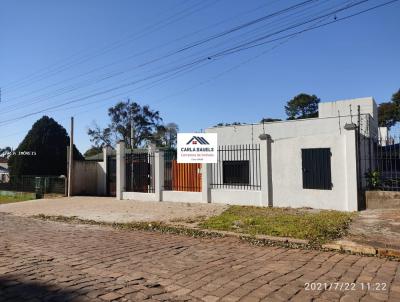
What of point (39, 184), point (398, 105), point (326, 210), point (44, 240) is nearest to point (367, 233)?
point (326, 210)

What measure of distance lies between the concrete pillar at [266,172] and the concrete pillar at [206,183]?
271 cm

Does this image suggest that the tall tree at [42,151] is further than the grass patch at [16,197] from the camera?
Yes

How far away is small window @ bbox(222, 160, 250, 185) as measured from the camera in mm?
17188

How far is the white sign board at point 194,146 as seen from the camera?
18.1 metres

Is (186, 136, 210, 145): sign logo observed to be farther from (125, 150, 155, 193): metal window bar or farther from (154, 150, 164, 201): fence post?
(125, 150, 155, 193): metal window bar

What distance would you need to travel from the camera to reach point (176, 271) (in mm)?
5961

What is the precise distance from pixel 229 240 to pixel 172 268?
9.39 feet

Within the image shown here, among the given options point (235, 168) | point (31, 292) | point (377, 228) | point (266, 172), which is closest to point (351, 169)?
point (266, 172)

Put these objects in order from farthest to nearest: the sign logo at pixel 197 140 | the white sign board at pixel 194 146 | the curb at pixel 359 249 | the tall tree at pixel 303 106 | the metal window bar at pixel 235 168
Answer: the tall tree at pixel 303 106 → the sign logo at pixel 197 140 → the white sign board at pixel 194 146 → the metal window bar at pixel 235 168 → the curb at pixel 359 249

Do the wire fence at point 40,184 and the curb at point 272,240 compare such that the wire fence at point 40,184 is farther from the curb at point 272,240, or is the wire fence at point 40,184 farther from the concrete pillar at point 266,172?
the curb at point 272,240

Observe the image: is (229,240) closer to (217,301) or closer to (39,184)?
(217,301)

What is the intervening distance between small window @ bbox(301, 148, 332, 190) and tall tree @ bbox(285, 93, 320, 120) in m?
56.8

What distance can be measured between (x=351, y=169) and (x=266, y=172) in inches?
127

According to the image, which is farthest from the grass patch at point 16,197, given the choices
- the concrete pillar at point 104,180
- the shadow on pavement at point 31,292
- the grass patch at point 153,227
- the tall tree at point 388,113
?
the tall tree at point 388,113
